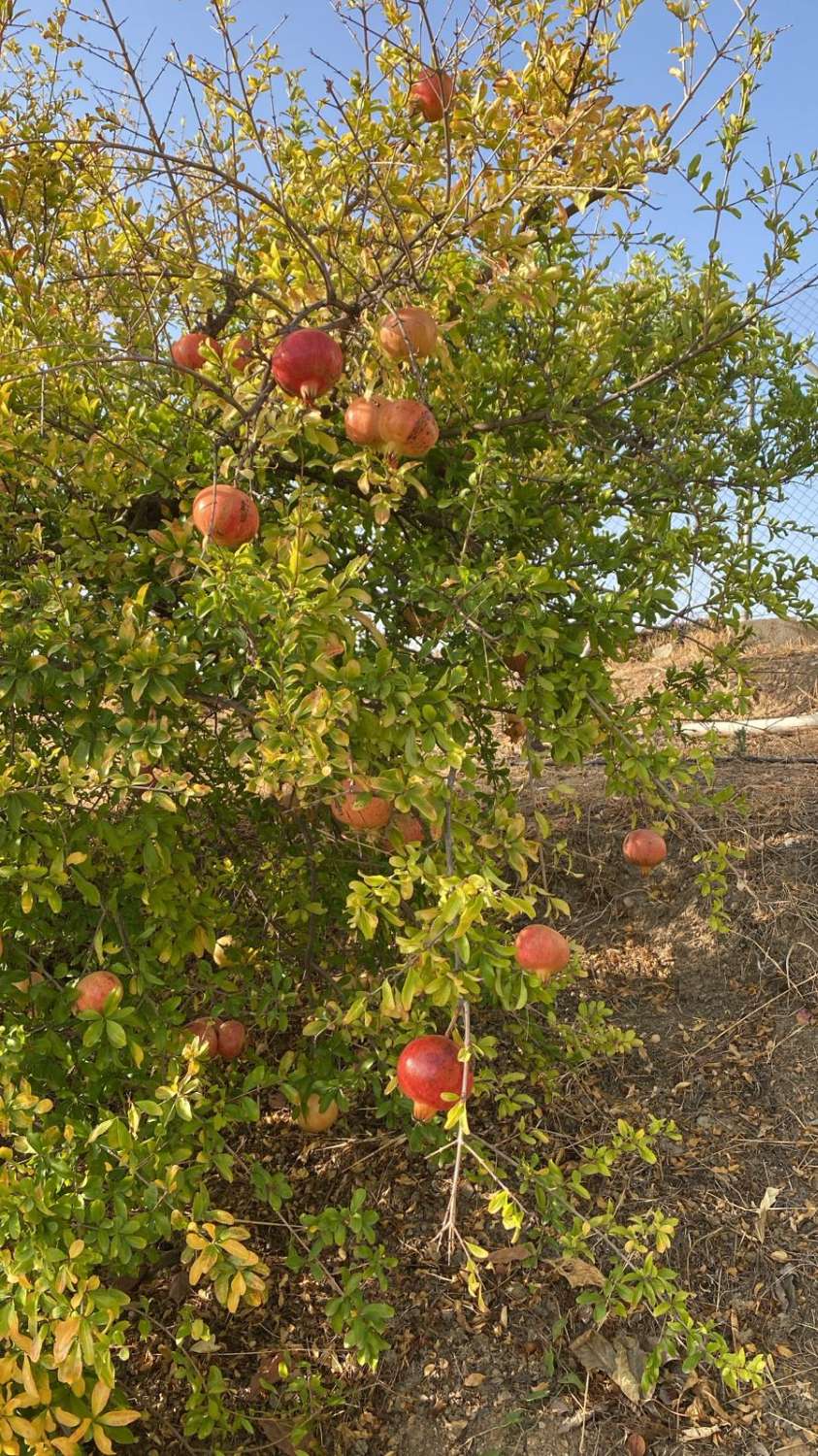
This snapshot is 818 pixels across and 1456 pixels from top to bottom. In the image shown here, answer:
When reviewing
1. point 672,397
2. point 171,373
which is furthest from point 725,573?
point 171,373

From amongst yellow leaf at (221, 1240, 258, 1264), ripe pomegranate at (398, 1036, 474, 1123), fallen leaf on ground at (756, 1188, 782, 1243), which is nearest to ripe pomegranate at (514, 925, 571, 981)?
ripe pomegranate at (398, 1036, 474, 1123)

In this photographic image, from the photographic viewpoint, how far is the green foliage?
1.55m

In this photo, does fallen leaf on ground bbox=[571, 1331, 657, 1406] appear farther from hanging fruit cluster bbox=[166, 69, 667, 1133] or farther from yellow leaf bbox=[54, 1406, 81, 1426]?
yellow leaf bbox=[54, 1406, 81, 1426]

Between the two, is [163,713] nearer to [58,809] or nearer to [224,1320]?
[58,809]

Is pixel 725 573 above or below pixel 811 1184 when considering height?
above

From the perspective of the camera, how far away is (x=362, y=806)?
1.52m

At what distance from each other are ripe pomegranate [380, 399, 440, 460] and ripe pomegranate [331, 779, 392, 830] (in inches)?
22.4

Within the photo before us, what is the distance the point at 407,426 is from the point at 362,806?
0.62 meters

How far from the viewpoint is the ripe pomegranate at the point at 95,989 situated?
1.74 meters

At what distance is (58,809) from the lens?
1971 mm

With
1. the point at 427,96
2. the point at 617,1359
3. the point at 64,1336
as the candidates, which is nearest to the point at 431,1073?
the point at 64,1336

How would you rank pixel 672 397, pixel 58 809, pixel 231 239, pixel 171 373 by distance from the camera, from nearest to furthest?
pixel 58 809, pixel 171 373, pixel 672 397, pixel 231 239

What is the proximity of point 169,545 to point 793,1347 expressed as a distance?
2256mm

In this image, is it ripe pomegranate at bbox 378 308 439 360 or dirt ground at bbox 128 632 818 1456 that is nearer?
ripe pomegranate at bbox 378 308 439 360
